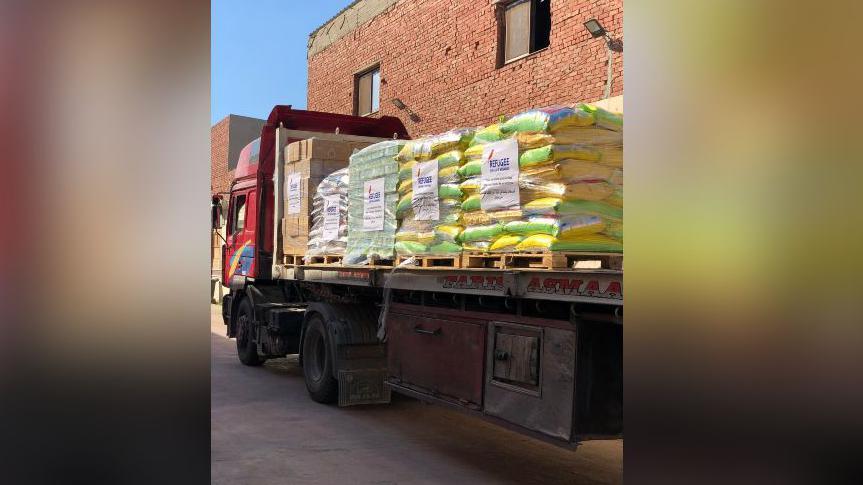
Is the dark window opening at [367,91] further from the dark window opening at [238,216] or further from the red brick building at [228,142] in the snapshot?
the red brick building at [228,142]

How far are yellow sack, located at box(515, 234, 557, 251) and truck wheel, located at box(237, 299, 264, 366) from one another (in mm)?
6535

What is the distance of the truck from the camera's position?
444 cm

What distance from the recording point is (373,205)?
6941mm

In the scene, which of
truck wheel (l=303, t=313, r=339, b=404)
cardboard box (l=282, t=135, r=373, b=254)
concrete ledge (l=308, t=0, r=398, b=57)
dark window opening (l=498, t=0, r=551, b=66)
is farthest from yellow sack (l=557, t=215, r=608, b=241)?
concrete ledge (l=308, t=0, r=398, b=57)

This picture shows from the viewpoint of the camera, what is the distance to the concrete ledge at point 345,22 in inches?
653

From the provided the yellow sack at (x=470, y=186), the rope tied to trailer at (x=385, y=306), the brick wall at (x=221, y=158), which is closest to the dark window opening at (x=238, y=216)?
the rope tied to trailer at (x=385, y=306)

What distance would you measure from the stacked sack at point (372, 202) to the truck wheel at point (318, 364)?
1.25 m

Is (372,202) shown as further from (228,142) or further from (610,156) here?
(228,142)

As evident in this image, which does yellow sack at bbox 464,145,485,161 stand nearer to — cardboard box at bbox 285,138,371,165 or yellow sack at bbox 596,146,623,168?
yellow sack at bbox 596,146,623,168
